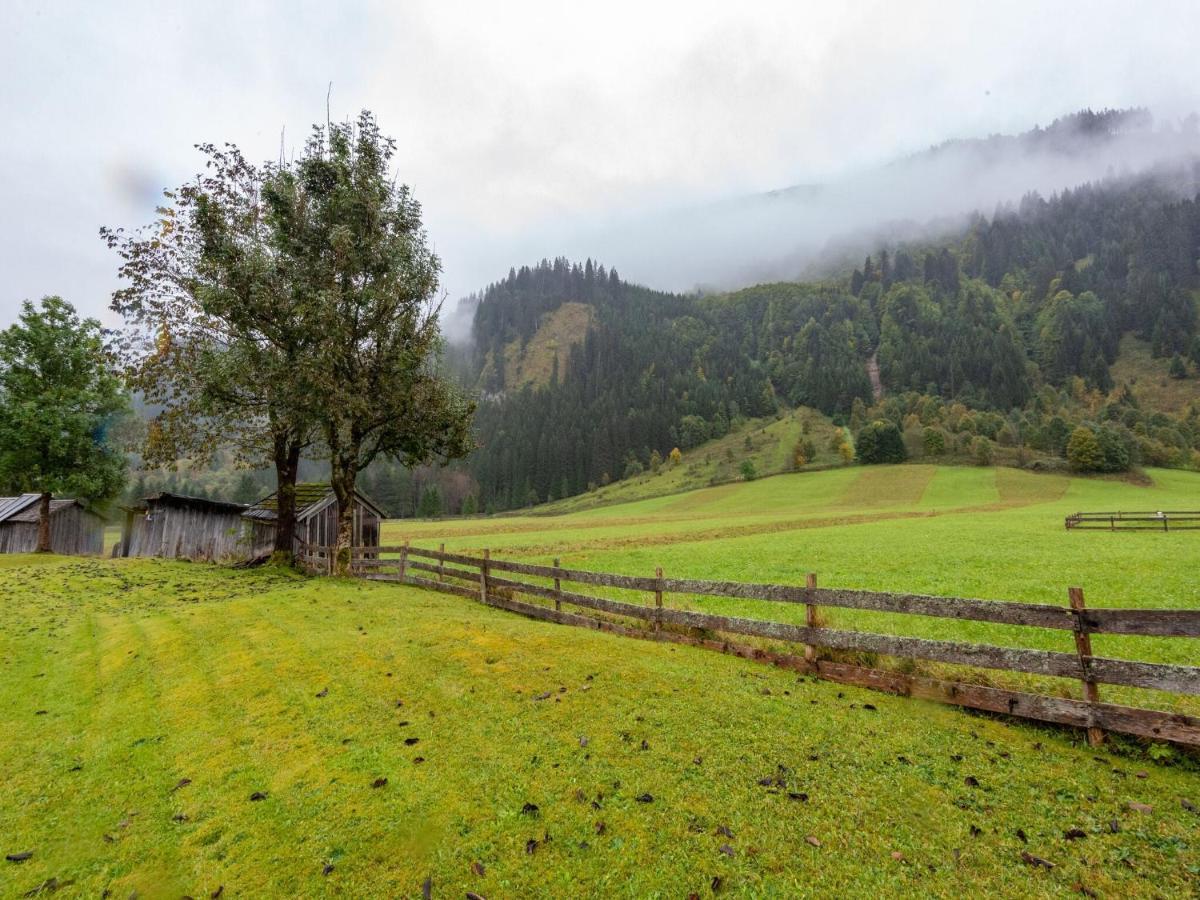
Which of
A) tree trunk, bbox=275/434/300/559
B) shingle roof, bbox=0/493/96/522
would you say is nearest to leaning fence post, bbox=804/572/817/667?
tree trunk, bbox=275/434/300/559

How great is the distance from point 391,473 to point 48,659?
130484 mm

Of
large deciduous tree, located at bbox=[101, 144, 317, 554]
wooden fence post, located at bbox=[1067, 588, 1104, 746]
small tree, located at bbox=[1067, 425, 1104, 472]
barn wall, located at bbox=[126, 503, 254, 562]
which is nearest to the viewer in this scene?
wooden fence post, located at bbox=[1067, 588, 1104, 746]

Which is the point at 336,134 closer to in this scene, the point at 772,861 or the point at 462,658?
the point at 462,658

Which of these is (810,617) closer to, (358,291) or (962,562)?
(962,562)

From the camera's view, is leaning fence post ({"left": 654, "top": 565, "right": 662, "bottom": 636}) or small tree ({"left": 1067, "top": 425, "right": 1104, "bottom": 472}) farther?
small tree ({"left": 1067, "top": 425, "right": 1104, "bottom": 472})

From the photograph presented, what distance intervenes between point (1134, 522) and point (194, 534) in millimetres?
65819

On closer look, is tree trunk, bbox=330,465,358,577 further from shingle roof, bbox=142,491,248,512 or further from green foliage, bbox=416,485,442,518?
green foliage, bbox=416,485,442,518

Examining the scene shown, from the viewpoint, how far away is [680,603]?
16.8 m

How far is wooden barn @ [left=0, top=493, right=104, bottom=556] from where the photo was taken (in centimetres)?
3959

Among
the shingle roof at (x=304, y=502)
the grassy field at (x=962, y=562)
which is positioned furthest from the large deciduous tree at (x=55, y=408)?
the grassy field at (x=962, y=562)

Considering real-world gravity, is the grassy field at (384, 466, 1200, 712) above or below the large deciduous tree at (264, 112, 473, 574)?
below

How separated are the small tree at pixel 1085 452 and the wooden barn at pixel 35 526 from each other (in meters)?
132

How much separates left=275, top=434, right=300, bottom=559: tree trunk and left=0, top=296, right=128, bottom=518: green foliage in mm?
14552

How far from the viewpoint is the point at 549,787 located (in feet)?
18.9
